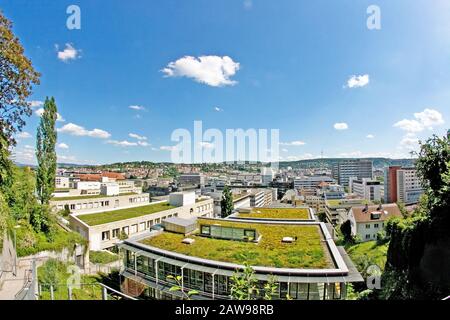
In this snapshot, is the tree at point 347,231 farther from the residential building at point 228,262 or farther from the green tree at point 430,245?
the residential building at point 228,262

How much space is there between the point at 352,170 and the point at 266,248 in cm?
10617

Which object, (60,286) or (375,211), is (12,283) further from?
(375,211)

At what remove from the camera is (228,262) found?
7.56 meters

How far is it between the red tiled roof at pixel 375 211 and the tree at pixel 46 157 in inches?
1079

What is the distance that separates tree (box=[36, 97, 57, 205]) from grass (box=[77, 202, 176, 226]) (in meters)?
4.10

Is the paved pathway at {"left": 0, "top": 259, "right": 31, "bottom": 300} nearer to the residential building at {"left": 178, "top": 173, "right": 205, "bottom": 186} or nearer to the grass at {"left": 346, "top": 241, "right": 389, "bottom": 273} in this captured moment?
the grass at {"left": 346, "top": 241, "right": 389, "bottom": 273}

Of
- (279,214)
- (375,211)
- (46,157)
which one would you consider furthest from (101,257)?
(375,211)

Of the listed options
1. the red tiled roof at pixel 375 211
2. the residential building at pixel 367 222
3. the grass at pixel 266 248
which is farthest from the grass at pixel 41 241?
the red tiled roof at pixel 375 211

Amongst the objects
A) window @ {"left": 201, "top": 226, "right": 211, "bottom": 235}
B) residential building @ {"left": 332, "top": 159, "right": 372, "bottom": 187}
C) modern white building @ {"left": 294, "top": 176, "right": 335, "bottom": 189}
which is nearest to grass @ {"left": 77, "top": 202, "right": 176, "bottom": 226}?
window @ {"left": 201, "top": 226, "right": 211, "bottom": 235}

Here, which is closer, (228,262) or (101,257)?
(228,262)

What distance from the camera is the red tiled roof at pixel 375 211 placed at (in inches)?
1070

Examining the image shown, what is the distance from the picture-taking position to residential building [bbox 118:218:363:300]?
650 centimetres

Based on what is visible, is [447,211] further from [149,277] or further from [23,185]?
[23,185]

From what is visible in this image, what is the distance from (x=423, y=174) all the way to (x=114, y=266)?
15247 mm
